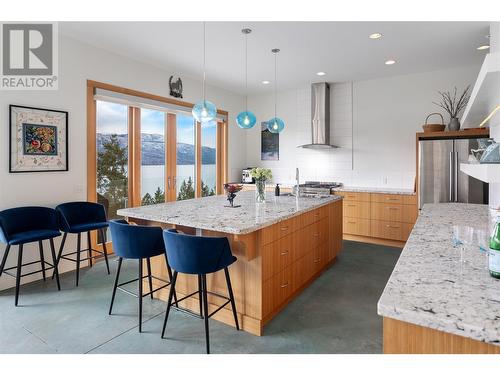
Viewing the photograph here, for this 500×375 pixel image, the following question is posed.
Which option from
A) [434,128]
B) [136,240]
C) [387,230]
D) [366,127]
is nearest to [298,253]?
[136,240]

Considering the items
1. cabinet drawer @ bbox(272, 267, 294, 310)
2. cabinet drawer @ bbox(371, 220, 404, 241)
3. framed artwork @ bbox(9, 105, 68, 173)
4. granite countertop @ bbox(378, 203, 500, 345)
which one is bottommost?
cabinet drawer @ bbox(272, 267, 294, 310)

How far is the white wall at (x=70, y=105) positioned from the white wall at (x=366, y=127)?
3.02 meters

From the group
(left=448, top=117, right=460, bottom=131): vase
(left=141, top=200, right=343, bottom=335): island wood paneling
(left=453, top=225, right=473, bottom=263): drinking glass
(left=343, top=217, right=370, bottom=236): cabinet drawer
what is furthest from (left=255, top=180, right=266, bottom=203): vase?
(left=448, top=117, right=460, bottom=131): vase

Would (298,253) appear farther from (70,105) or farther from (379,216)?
(70,105)

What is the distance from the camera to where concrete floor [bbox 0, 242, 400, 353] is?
7.60 feet

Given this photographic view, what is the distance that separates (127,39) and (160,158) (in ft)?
6.23

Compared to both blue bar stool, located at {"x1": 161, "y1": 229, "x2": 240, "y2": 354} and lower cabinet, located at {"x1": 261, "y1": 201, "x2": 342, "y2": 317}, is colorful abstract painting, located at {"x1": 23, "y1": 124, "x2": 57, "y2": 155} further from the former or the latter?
lower cabinet, located at {"x1": 261, "y1": 201, "x2": 342, "y2": 317}

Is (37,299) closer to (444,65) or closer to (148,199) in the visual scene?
(148,199)

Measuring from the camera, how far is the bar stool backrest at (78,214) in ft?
11.8

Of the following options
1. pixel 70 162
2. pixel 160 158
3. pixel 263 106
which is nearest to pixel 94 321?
pixel 70 162

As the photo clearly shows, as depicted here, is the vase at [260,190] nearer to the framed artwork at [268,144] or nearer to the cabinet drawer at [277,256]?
the cabinet drawer at [277,256]

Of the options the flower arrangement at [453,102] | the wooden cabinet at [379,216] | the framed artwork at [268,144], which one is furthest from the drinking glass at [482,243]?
the framed artwork at [268,144]

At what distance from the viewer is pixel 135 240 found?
250 cm

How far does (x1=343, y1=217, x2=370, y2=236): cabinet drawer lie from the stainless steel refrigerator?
3.02 feet
